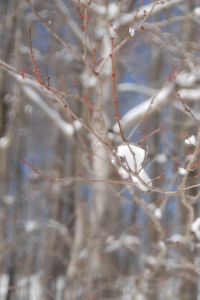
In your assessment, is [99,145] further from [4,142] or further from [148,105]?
[4,142]

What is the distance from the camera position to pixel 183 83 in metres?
3.66

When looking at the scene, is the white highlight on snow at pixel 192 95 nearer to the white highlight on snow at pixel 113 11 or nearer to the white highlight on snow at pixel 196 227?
the white highlight on snow at pixel 113 11

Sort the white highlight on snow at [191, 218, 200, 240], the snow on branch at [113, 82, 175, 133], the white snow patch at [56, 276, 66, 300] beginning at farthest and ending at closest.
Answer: the white snow patch at [56, 276, 66, 300]
the snow on branch at [113, 82, 175, 133]
the white highlight on snow at [191, 218, 200, 240]

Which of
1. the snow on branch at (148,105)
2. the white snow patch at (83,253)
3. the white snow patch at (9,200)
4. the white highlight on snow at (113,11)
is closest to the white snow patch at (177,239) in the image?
the white snow patch at (83,253)

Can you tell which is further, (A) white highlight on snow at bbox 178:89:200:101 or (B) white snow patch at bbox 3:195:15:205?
(B) white snow patch at bbox 3:195:15:205

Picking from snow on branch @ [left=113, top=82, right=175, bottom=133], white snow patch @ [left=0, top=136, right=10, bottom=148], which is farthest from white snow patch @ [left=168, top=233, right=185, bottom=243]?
white snow patch @ [left=0, top=136, right=10, bottom=148]

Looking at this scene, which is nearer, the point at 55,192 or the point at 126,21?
the point at 126,21

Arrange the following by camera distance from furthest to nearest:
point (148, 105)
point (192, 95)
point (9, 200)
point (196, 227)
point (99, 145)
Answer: point (9, 200) → point (192, 95) → point (148, 105) → point (99, 145) → point (196, 227)

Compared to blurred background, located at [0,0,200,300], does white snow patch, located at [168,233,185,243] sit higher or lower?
lower

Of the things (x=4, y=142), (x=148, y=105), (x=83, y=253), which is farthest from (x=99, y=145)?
(x=4, y=142)

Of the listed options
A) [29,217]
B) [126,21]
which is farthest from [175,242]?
[29,217]

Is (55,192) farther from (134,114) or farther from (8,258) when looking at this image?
(134,114)

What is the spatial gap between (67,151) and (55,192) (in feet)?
10.5

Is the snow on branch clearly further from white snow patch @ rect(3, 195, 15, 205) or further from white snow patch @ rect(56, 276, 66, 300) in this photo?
white snow patch @ rect(56, 276, 66, 300)
